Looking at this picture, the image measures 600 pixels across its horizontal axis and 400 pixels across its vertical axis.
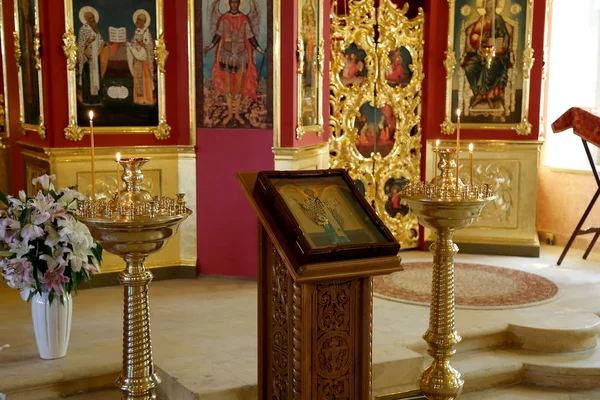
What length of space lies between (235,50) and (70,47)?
52.7 inches

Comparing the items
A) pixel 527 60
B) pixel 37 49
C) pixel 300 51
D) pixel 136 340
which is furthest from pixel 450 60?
pixel 136 340

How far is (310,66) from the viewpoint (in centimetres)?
718

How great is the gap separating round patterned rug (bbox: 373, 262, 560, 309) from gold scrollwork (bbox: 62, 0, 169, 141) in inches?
92.7

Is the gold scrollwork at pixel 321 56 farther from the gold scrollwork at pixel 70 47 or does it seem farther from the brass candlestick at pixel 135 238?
the brass candlestick at pixel 135 238

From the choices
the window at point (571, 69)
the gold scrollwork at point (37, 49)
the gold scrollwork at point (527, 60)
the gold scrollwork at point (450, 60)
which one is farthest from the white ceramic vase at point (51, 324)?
the window at point (571, 69)

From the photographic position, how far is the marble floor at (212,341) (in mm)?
4656

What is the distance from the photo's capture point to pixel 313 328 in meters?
3.24

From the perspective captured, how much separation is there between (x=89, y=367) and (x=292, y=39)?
3.22m

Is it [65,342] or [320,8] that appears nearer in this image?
[65,342]

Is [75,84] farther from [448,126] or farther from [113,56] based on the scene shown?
[448,126]

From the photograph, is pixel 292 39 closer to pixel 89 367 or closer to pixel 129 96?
pixel 129 96

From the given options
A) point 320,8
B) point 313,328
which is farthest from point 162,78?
point 313,328

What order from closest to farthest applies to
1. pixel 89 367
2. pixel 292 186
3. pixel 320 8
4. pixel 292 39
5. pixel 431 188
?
pixel 292 186 < pixel 431 188 < pixel 89 367 < pixel 292 39 < pixel 320 8

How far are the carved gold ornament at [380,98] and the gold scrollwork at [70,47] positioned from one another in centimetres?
271
